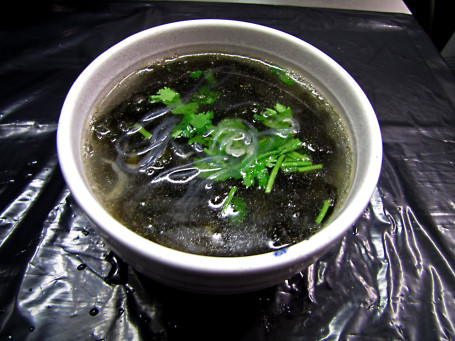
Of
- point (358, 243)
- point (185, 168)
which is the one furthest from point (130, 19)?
point (358, 243)

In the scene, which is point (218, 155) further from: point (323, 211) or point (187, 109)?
point (323, 211)

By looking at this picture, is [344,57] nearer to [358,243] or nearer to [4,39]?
[358,243]

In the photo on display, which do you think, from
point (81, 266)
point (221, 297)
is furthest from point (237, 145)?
point (81, 266)

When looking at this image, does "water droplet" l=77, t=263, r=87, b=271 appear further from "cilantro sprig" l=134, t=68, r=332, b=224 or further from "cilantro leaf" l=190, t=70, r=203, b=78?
"cilantro leaf" l=190, t=70, r=203, b=78

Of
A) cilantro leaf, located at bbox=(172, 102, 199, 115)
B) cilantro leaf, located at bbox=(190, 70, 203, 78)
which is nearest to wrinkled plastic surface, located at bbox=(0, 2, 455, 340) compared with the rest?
cilantro leaf, located at bbox=(172, 102, 199, 115)

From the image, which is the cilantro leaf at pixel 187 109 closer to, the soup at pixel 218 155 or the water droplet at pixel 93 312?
the soup at pixel 218 155
